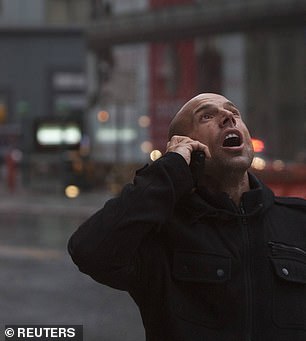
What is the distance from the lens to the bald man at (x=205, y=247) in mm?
2150

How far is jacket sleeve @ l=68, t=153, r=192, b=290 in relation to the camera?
215 centimetres

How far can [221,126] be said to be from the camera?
2.25 metres

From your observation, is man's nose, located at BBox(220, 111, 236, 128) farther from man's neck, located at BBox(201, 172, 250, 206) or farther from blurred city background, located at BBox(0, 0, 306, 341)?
blurred city background, located at BBox(0, 0, 306, 341)

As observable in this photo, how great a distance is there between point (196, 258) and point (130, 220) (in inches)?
7.9

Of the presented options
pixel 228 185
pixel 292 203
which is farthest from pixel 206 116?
pixel 292 203

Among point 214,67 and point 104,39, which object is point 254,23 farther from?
point 104,39

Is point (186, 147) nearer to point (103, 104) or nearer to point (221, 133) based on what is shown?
point (221, 133)

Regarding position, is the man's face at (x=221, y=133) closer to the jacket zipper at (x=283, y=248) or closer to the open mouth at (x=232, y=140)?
the open mouth at (x=232, y=140)

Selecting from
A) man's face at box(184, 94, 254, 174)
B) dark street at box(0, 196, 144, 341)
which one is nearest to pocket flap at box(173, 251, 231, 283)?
man's face at box(184, 94, 254, 174)

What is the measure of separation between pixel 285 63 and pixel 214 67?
3121mm

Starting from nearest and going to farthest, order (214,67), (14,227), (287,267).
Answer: (287,267)
(14,227)
(214,67)

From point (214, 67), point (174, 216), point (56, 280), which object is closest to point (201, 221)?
point (174, 216)

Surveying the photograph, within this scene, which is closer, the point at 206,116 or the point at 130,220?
the point at 130,220

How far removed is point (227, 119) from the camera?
7.38ft
